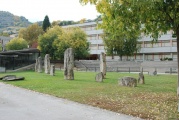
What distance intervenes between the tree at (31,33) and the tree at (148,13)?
98355mm

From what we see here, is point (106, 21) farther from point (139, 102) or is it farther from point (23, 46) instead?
point (23, 46)

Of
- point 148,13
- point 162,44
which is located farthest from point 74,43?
point 148,13

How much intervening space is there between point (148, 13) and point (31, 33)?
104603 mm

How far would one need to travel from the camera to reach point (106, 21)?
15.5 m

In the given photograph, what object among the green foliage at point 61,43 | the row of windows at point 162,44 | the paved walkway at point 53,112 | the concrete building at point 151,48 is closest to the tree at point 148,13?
the paved walkway at point 53,112

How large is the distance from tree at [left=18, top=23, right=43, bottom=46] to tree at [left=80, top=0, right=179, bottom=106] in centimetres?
9836

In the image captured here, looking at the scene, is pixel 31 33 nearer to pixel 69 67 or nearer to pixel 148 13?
pixel 69 67

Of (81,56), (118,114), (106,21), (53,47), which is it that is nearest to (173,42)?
(81,56)

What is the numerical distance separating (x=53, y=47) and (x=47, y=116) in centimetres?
6062

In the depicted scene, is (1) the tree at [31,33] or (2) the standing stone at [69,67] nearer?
(2) the standing stone at [69,67]

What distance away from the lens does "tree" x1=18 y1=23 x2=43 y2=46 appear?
367 ft

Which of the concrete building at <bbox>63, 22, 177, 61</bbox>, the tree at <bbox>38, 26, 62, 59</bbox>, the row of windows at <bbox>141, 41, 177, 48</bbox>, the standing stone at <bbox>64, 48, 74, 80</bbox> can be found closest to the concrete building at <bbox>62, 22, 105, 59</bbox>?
the concrete building at <bbox>63, 22, 177, 61</bbox>

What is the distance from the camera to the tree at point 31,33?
112 metres

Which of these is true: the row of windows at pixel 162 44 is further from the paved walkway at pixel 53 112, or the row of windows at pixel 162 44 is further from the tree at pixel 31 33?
the paved walkway at pixel 53 112
